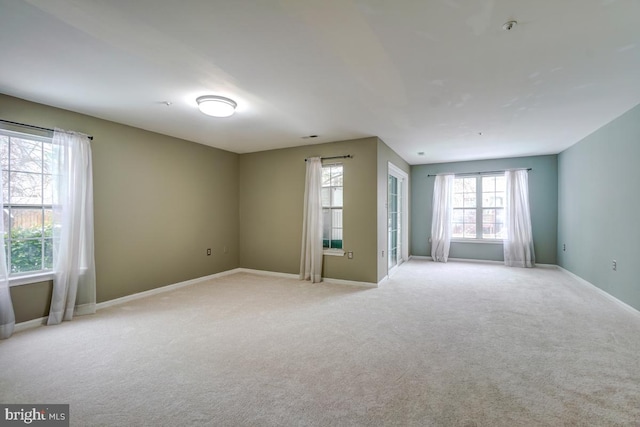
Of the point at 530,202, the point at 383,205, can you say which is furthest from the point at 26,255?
the point at 530,202

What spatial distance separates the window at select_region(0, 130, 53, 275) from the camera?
10.6 feet

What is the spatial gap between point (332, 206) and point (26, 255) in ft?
14.0

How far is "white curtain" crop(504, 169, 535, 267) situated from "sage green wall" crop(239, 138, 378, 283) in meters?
4.00

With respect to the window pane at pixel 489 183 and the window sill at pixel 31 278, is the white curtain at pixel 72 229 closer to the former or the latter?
the window sill at pixel 31 278

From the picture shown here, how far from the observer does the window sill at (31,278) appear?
3.20 meters

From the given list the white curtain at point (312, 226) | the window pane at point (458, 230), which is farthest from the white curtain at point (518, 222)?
the white curtain at point (312, 226)

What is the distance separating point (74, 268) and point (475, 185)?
8.12 meters

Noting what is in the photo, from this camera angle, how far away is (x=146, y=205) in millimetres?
4508

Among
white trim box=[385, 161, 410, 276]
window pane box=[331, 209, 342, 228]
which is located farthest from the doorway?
window pane box=[331, 209, 342, 228]

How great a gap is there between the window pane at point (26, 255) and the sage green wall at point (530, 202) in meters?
7.49

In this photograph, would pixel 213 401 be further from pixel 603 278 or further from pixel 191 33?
pixel 603 278

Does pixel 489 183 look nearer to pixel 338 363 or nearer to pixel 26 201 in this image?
pixel 338 363

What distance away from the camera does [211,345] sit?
2.81 m

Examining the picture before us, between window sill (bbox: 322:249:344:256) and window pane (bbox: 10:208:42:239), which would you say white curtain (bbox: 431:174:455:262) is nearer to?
window sill (bbox: 322:249:344:256)
